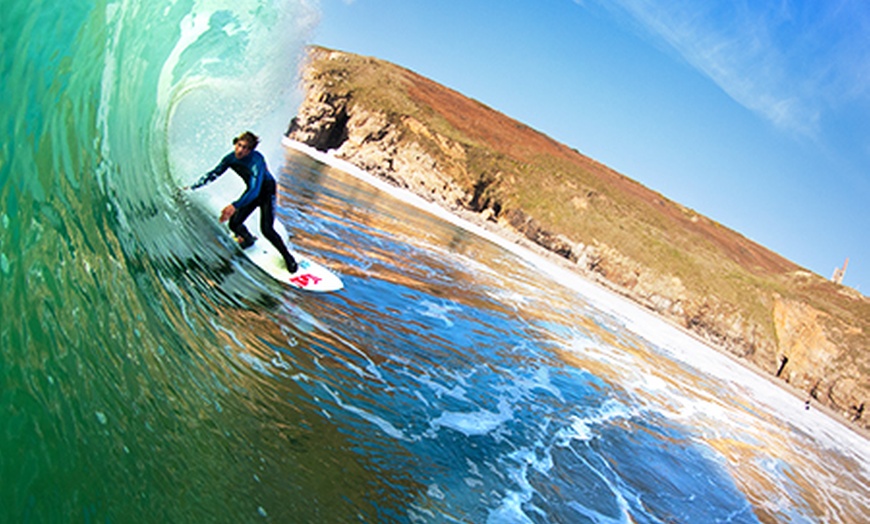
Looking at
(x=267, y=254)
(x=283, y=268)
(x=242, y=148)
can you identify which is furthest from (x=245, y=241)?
(x=242, y=148)

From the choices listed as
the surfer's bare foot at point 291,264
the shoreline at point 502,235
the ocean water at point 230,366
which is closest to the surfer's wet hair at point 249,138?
the ocean water at point 230,366

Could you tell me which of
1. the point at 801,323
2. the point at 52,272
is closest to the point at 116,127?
the point at 52,272

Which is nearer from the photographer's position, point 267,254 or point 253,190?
point 253,190

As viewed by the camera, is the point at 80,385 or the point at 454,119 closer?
the point at 80,385

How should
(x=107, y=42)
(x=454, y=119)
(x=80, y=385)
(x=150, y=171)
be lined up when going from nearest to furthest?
(x=80, y=385), (x=107, y=42), (x=150, y=171), (x=454, y=119)

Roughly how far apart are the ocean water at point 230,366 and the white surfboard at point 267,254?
1.17ft

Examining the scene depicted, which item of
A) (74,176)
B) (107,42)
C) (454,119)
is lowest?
(74,176)

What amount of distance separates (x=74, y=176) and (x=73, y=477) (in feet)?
8.48

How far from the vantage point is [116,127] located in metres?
5.71

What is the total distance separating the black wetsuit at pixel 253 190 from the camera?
817 cm

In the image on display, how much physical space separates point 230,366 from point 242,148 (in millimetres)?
4318

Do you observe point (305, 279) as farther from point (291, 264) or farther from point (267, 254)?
point (267, 254)

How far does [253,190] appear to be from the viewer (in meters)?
8.24

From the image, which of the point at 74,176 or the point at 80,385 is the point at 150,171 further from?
the point at 80,385
